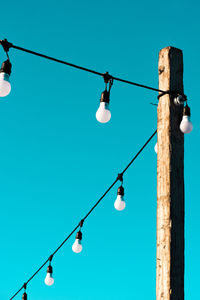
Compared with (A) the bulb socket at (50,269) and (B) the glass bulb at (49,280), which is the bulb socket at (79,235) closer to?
(B) the glass bulb at (49,280)

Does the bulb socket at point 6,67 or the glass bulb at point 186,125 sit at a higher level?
the bulb socket at point 6,67

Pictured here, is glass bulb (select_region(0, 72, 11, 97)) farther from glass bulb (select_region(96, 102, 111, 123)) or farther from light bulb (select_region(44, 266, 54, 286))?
light bulb (select_region(44, 266, 54, 286))

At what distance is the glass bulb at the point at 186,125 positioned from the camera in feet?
21.4

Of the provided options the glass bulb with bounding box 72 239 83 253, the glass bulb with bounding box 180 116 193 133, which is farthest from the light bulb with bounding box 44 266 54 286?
the glass bulb with bounding box 180 116 193 133

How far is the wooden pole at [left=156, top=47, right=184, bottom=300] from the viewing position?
235 inches

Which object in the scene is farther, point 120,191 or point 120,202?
point 120,191

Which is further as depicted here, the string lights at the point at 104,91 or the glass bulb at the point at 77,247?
the glass bulb at the point at 77,247

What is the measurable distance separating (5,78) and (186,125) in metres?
2.48

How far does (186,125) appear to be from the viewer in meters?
6.53

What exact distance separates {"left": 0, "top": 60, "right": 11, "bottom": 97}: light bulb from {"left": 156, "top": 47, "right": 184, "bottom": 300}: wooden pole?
7.14 feet

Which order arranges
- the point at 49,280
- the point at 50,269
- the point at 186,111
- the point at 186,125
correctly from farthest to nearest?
the point at 50,269 < the point at 49,280 < the point at 186,111 < the point at 186,125

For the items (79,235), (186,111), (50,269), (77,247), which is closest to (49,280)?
(50,269)

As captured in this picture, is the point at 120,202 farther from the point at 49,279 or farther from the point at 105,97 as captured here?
the point at 49,279

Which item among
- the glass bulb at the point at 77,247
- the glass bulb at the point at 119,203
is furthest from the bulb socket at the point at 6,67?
the glass bulb at the point at 77,247
